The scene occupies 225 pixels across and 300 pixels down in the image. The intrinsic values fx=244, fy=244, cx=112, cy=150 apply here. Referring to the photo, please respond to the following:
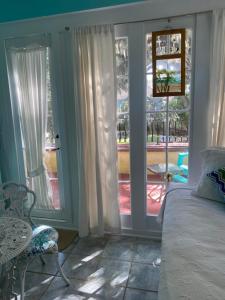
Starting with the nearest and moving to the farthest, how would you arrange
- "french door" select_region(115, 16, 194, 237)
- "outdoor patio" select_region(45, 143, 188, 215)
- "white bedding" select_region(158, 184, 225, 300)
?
"white bedding" select_region(158, 184, 225, 300), "french door" select_region(115, 16, 194, 237), "outdoor patio" select_region(45, 143, 188, 215)

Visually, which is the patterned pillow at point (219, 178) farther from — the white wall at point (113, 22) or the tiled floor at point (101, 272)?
the tiled floor at point (101, 272)

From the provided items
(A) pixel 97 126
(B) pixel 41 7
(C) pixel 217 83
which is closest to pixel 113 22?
(B) pixel 41 7

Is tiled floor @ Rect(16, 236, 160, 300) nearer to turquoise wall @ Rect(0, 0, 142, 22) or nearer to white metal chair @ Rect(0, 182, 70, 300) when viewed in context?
white metal chair @ Rect(0, 182, 70, 300)

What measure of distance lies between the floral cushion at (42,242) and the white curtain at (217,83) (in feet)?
5.24

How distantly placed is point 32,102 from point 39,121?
215 millimetres

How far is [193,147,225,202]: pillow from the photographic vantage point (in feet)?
5.99

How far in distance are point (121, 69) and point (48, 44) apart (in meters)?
0.79

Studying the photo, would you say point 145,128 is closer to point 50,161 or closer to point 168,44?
point 168,44

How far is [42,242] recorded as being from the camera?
1.86 meters

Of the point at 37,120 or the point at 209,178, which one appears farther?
the point at 37,120

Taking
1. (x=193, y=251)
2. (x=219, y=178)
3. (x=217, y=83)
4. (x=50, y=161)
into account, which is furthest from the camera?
(x=50, y=161)

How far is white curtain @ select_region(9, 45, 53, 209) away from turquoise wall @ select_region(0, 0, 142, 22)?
0.30 metres

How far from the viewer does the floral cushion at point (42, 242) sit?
179 cm

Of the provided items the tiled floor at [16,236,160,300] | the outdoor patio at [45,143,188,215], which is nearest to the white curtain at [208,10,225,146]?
the outdoor patio at [45,143,188,215]
